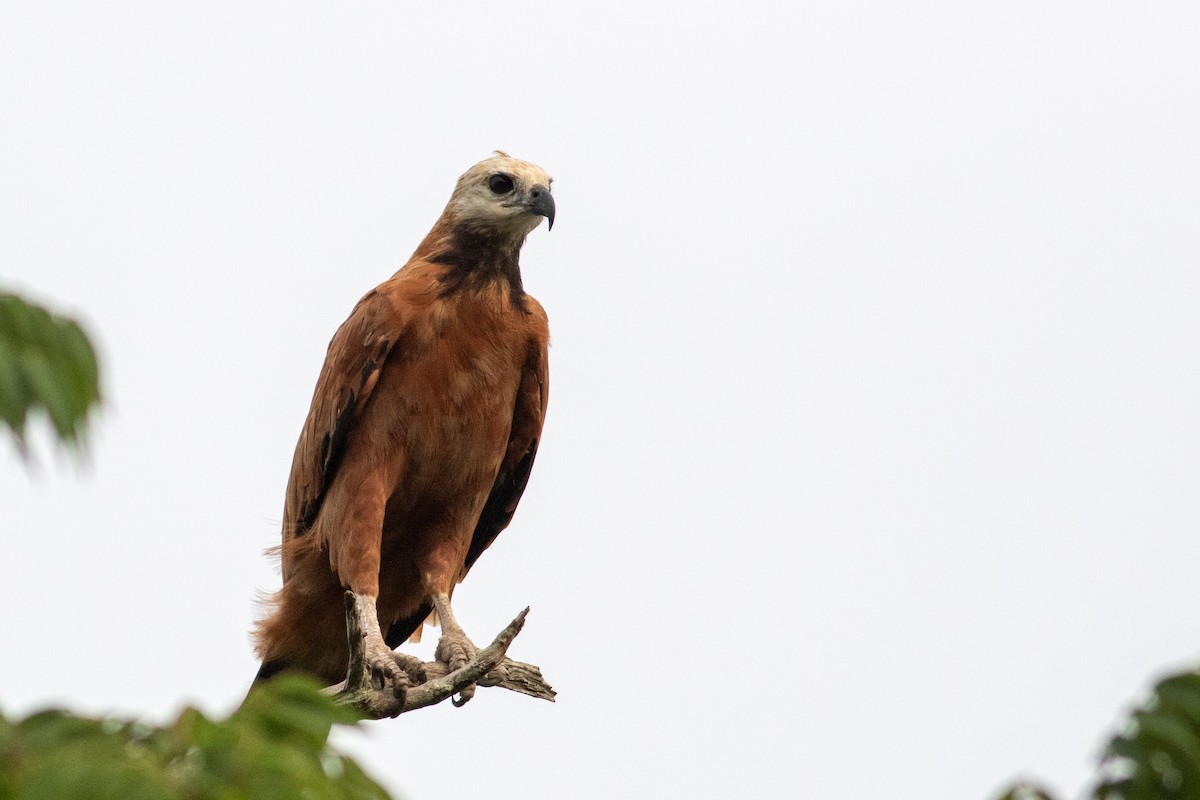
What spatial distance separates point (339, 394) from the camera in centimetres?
840

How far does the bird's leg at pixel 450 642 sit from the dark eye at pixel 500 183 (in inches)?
89.5

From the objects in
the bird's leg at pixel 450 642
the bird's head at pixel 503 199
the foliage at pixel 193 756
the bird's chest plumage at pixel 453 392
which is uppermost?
the bird's head at pixel 503 199

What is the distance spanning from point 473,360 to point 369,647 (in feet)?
5.53

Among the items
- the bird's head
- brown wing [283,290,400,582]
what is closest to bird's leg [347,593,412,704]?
brown wing [283,290,400,582]

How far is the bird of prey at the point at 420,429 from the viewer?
8.30 meters

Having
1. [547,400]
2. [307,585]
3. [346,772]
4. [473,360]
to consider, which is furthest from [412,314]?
[346,772]

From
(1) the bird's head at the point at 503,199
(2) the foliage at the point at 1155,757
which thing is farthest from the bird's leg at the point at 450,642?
(2) the foliage at the point at 1155,757

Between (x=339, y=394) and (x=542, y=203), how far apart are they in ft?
4.98

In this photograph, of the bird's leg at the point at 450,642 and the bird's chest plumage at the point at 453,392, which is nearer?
the bird's leg at the point at 450,642

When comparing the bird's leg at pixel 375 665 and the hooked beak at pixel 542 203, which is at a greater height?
the hooked beak at pixel 542 203

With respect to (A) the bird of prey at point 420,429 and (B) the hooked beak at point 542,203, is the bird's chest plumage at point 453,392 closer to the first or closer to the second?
(A) the bird of prey at point 420,429

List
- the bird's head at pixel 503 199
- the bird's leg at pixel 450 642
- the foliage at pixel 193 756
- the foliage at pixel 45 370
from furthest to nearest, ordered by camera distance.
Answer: the bird's head at pixel 503 199 → the bird's leg at pixel 450 642 → the foliage at pixel 45 370 → the foliage at pixel 193 756

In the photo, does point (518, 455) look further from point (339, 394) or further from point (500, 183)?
point (500, 183)

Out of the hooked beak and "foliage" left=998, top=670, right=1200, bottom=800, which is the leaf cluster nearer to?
"foliage" left=998, top=670, right=1200, bottom=800
